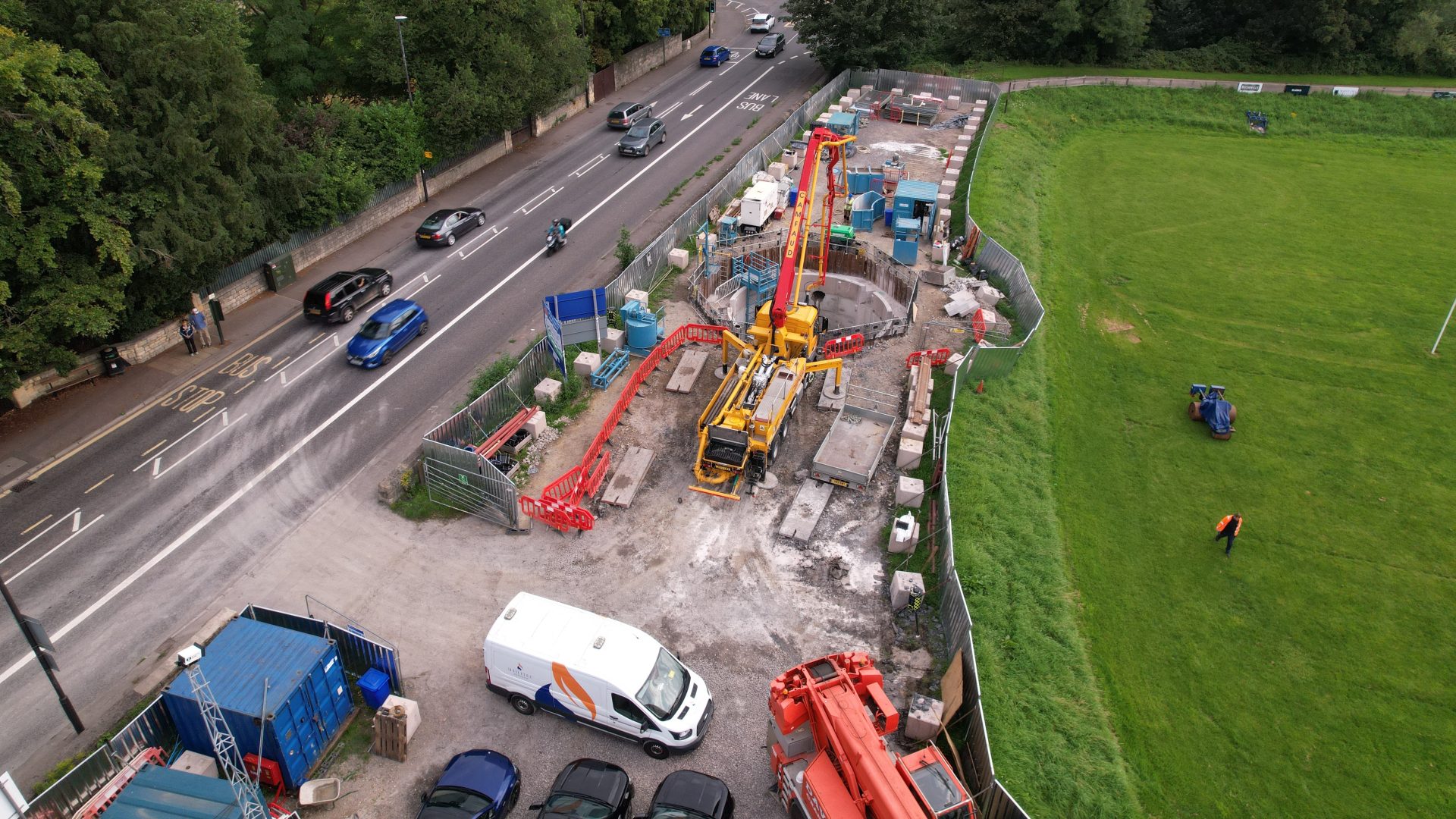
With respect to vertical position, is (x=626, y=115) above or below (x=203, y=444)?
above

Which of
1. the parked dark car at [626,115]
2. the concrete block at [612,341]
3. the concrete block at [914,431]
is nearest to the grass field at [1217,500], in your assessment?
the concrete block at [914,431]

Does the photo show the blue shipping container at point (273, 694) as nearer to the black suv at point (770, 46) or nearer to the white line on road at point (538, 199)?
the white line on road at point (538, 199)

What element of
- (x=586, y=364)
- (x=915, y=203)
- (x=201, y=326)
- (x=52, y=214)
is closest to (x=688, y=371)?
(x=586, y=364)

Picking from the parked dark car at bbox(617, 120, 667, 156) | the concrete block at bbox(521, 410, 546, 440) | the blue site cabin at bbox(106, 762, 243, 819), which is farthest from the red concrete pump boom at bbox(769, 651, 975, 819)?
the parked dark car at bbox(617, 120, 667, 156)

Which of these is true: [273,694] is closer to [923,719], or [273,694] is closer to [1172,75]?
[923,719]

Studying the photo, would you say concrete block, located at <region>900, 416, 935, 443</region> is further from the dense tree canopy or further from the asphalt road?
the dense tree canopy
